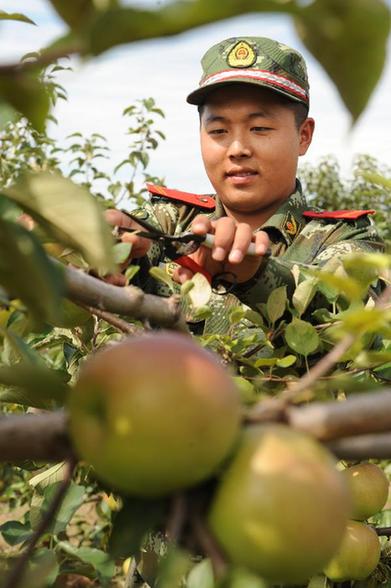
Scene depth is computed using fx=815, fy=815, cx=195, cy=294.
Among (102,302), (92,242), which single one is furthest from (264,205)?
(92,242)

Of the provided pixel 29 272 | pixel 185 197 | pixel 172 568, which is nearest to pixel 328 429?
pixel 172 568

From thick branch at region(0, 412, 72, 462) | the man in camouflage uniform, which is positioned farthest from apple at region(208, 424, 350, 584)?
the man in camouflage uniform

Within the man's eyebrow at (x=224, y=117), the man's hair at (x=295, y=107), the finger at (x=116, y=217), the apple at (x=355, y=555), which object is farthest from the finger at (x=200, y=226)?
the man's hair at (x=295, y=107)

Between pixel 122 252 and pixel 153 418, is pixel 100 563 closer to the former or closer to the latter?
pixel 122 252

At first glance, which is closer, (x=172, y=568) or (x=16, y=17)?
(x=172, y=568)

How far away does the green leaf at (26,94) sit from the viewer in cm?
53

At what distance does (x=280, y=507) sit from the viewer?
1.58ft

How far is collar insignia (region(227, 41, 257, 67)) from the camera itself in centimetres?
231

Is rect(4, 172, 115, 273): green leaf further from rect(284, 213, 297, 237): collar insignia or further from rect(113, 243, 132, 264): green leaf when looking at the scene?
rect(284, 213, 297, 237): collar insignia

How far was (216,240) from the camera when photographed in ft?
3.99

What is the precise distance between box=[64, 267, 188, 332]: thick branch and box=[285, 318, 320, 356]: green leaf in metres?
0.42

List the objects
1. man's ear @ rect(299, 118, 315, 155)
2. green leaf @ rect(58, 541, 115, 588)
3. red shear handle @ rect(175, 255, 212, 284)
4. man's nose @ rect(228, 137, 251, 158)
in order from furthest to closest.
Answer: man's ear @ rect(299, 118, 315, 155) → man's nose @ rect(228, 137, 251, 158) → red shear handle @ rect(175, 255, 212, 284) → green leaf @ rect(58, 541, 115, 588)

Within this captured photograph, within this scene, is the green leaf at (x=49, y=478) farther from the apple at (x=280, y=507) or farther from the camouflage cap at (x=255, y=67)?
the camouflage cap at (x=255, y=67)

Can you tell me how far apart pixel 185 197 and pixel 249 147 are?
Result: 26 centimetres
